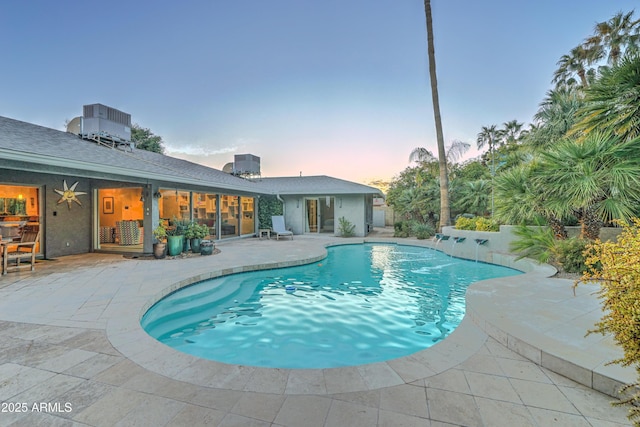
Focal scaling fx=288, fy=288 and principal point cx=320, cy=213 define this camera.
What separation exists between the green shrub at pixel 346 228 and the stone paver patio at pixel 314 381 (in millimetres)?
11517

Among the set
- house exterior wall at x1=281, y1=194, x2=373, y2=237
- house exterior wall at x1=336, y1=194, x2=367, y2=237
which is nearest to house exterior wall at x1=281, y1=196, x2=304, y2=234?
house exterior wall at x1=281, y1=194, x2=373, y2=237

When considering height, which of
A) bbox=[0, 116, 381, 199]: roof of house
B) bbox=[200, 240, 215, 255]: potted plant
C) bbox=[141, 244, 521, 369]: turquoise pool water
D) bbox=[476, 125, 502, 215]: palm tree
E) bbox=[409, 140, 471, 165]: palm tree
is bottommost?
bbox=[141, 244, 521, 369]: turquoise pool water

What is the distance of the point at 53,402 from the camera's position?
216 cm

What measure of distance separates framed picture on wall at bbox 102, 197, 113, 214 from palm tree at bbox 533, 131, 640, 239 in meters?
14.1

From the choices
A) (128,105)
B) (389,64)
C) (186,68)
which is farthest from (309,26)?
(128,105)

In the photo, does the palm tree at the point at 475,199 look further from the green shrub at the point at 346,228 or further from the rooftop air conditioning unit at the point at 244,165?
the rooftop air conditioning unit at the point at 244,165

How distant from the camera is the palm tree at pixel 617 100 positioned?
18.6 ft

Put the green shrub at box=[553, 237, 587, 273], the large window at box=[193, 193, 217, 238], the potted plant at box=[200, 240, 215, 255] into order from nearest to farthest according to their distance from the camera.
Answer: the green shrub at box=[553, 237, 587, 273] < the potted plant at box=[200, 240, 215, 255] < the large window at box=[193, 193, 217, 238]

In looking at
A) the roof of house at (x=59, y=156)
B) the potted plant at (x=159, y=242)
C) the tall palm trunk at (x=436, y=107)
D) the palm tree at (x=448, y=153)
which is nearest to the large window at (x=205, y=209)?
the roof of house at (x=59, y=156)

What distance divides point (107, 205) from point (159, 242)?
4227mm

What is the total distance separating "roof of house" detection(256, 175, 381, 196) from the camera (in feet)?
50.1

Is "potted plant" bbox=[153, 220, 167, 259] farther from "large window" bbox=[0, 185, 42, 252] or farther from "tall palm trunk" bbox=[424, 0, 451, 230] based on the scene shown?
"tall palm trunk" bbox=[424, 0, 451, 230]

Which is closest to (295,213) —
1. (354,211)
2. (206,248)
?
(354,211)

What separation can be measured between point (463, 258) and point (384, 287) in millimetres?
4935
